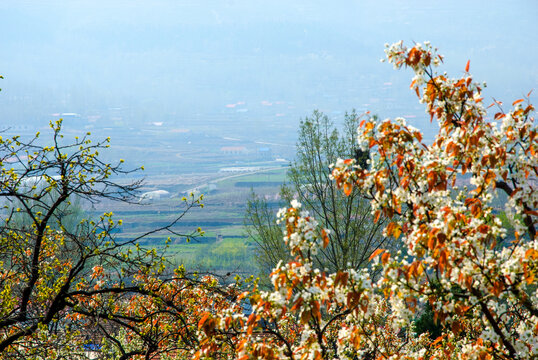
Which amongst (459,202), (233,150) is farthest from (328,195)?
(233,150)

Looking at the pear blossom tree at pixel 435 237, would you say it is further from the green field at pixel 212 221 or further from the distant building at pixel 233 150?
the distant building at pixel 233 150

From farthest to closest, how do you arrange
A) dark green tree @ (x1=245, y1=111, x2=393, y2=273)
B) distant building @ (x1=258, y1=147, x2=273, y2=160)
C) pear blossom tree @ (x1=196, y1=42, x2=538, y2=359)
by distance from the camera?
distant building @ (x1=258, y1=147, x2=273, y2=160)
dark green tree @ (x1=245, y1=111, x2=393, y2=273)
pear blossom tree @ (x1=196, y1=42, x2=538, y2=359)

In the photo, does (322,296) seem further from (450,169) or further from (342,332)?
(450,169)

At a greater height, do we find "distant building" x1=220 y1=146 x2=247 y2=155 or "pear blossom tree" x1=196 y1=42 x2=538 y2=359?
"distant building" x1=220 y1=146 x2=247 y2=155

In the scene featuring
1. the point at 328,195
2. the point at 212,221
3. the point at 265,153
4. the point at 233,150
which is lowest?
the point at 212,221

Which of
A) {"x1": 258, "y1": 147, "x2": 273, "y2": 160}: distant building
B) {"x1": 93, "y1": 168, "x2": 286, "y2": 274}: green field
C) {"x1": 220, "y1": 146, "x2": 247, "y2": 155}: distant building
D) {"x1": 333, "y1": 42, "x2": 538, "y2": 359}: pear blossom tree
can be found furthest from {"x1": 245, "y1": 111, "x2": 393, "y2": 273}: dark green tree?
{"x1": 220, "y1": 146, "x2": 247, "y2": 155}: distant building

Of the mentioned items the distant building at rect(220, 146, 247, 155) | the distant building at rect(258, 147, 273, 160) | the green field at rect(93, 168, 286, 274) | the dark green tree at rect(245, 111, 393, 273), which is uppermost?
the distant building at rect(220, 146, 247, 155)

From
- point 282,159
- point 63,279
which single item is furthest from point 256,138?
point 63,279

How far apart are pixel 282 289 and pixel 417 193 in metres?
1.19

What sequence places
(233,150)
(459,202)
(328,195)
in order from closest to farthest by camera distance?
(459,202) → (328,195) → (233,150)

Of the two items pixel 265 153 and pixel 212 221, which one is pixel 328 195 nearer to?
pixel 212 221

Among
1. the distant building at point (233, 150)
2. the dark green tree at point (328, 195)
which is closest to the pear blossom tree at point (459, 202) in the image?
the dark green tree at point (328, 195)

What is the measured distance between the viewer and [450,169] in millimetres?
3113

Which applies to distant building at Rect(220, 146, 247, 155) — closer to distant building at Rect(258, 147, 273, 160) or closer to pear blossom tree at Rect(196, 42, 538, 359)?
distant building at Rect(258, 147, 273, 160)
